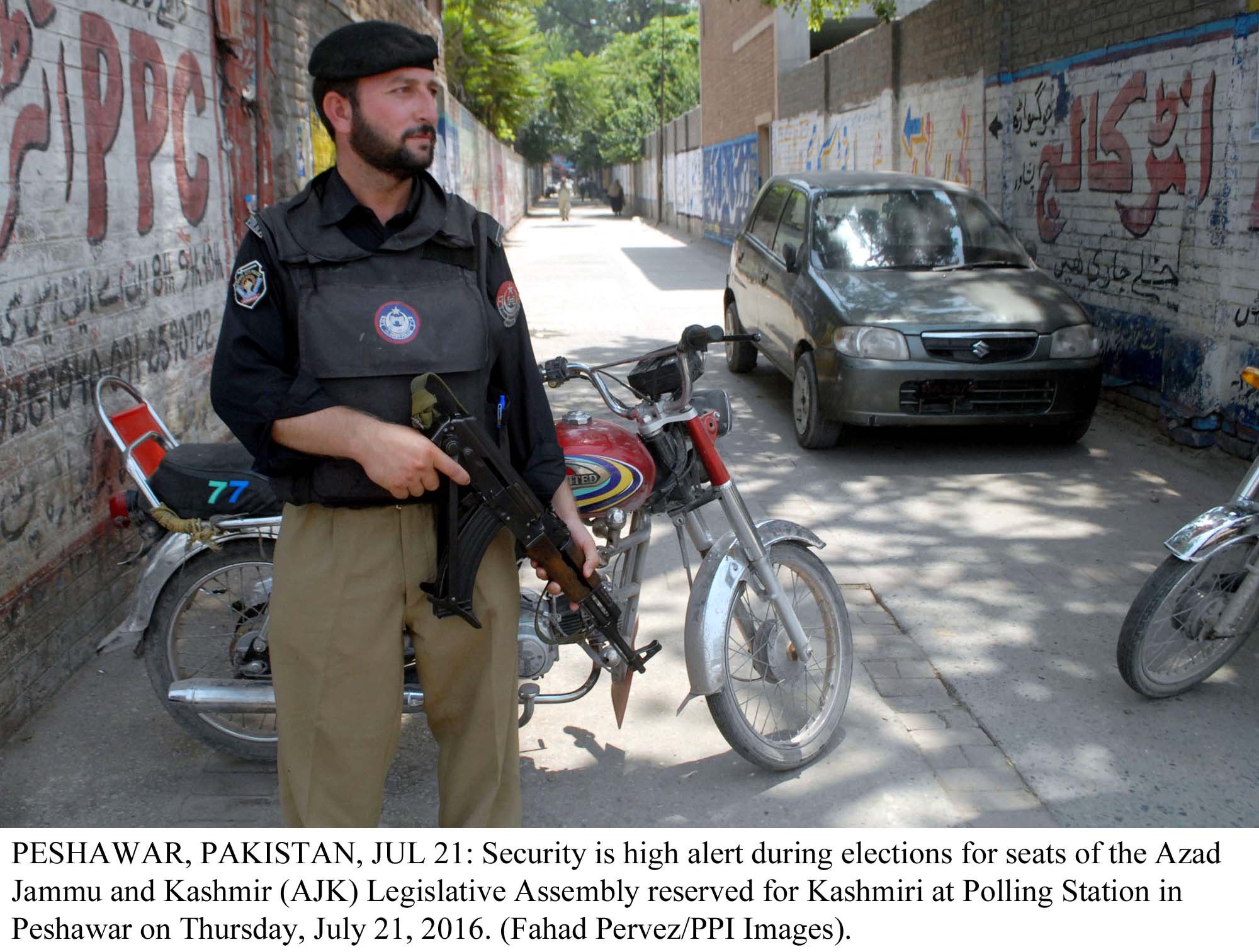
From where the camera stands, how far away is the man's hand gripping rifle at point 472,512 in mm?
2246

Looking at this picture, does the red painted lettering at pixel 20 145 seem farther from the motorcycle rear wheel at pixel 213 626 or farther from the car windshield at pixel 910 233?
the car windshield at pixel 910 233

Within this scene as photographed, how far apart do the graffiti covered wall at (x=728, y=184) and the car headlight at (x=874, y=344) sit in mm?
16618

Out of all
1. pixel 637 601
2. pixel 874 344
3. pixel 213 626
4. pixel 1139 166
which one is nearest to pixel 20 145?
pixel 213 626

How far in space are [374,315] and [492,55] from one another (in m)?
33.3

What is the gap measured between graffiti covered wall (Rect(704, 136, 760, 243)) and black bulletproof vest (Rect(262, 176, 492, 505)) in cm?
2157

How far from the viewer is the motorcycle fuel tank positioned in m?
3.13

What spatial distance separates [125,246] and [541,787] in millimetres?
3000

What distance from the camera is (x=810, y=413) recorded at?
24.7ft

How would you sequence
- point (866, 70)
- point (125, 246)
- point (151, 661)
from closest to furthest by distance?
point (151, 661), point (125, 246), point (866, 70)

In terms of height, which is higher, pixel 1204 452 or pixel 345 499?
pixel 345 499

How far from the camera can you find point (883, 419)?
23.3 ft

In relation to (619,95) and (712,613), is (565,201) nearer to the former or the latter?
(619,95)
